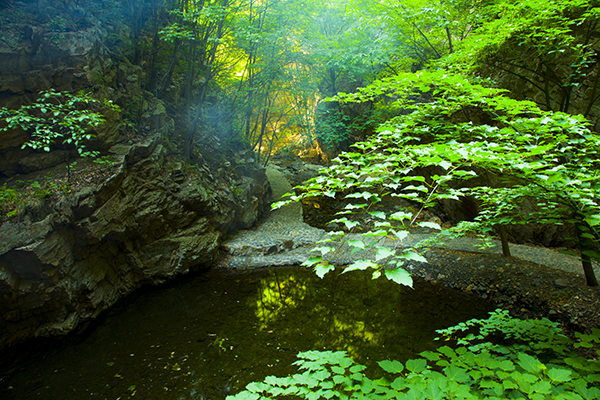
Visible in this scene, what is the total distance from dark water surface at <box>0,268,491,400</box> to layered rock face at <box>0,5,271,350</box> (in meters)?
0.73

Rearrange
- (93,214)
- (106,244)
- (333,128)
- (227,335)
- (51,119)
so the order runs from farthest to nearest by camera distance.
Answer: (333,128)
(106,244)
(93,214)
(227,335)
(51,119)

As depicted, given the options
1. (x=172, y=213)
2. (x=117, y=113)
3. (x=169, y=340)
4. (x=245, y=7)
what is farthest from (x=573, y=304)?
(x=245, y=7)

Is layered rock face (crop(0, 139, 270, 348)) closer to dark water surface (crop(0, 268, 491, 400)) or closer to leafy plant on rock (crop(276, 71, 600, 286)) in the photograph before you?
dark water surface (crop(0, 268, 491, 400))

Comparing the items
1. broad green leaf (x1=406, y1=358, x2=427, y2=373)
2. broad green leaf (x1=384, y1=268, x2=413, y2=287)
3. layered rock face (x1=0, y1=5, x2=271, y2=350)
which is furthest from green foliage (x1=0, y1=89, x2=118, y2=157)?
broad green leaf (x1=406, y1=358, x2=427, y2=373)

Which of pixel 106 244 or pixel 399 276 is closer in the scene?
pixel 399 276

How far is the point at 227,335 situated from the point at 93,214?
3674 millimetres

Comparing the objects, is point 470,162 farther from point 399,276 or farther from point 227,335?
point 227,335

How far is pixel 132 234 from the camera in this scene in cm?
633

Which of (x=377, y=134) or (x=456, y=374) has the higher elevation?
(x=377, y=134)

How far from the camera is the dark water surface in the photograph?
369 centimetres

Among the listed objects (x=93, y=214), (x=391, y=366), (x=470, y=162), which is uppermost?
(x=470, y=162)

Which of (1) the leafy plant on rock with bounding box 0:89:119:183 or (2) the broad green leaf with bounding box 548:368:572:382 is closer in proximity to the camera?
(2) the broad green leaf with bounding box 548:368:572:382

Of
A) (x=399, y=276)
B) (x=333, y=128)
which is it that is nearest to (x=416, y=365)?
(x=399, y=276)

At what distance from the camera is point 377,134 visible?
321 cm
